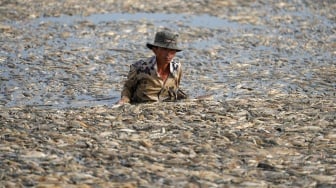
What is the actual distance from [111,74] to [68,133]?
5.36 meters

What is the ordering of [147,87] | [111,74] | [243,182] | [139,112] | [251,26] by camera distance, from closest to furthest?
[243,182]
[139,112]
[147,87]
[111,74]
[251,26]

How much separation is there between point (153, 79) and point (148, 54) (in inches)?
223

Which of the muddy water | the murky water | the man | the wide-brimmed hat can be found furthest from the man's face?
the murky water

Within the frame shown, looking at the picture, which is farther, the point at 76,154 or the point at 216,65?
the point at 216,65

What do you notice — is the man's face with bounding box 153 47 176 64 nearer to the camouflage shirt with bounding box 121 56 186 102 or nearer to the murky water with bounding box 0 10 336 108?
the camouflage shirt with bounding box 121 56 186 102

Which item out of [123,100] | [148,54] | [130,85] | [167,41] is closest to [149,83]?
[130,85]

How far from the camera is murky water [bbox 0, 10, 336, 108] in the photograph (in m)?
14.0

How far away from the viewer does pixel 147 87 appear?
12.1 meters

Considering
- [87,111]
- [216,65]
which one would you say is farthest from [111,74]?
[87,111]

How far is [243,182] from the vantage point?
8.50 m

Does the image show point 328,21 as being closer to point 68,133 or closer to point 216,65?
point 216,65

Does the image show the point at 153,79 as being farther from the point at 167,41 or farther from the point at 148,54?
the point at 148,54

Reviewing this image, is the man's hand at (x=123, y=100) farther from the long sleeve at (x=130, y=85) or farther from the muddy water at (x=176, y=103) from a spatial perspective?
the muddy water at (x=176, y=103)

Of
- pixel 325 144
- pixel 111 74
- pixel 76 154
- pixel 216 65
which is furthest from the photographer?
pixel 216 65
